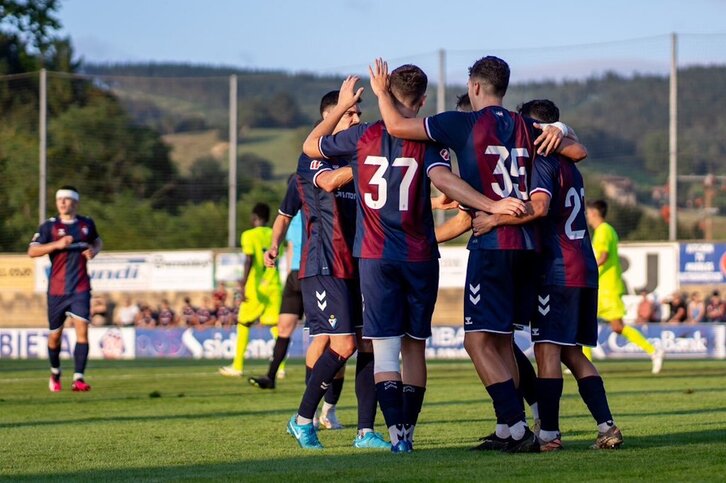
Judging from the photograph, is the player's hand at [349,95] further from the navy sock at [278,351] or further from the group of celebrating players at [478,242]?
the navy sock at [278,351]

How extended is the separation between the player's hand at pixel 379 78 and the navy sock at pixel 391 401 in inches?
69.1

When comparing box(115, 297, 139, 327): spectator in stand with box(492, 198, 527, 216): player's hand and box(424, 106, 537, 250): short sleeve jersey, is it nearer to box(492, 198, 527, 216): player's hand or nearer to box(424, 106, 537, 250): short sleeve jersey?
box(424, 106, 537, 250): short sleeve jersey

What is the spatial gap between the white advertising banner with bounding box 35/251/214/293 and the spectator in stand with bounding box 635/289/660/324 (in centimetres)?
1046

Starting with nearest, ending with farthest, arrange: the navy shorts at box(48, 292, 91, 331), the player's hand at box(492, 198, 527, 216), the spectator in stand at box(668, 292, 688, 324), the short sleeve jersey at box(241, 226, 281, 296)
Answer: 1. the player's hand at box(492, 198, 527, 216)
2. the navy shorts at box(48, 292, 91, 331)
3. the short sleeve jersey at box(241, 226, 281, 296)
4. the spectator in stand at box(668, 292, 688, 324)

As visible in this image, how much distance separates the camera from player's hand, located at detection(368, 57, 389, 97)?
7.81 meters

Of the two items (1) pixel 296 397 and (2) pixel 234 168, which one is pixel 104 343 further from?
(1) pixel 296 397

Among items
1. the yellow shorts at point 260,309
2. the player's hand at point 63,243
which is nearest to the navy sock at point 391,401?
the player's hand at point 63,243

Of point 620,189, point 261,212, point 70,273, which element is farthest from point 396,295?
point 620,189

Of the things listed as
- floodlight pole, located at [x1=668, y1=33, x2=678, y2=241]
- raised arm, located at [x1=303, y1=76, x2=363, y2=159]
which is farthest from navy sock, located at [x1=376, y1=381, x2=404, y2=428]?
floodlight pole, located at [x1=668, y1=33, x2=678, y2=241]

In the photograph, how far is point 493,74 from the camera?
7781mm

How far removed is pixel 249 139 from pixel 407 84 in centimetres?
2528

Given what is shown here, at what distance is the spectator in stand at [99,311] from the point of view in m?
31.7

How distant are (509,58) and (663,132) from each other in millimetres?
4506

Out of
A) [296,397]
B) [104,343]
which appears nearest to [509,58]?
[104,343]
